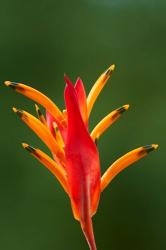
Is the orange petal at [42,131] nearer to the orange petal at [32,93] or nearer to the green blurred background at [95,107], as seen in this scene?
the orange petal at [32,93]

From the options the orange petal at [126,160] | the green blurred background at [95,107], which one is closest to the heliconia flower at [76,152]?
the orange petal at [126,160]

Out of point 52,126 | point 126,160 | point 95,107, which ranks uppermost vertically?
point 95,107

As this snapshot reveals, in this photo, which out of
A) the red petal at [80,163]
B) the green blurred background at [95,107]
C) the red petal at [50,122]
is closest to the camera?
the red petal at [80,163]

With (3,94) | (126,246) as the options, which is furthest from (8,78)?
(126,246)

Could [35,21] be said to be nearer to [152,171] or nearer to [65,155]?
[152,171]

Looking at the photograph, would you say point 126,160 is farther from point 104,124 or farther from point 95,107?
point 95,107

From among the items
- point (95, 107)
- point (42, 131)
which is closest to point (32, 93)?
point (42, 131)
